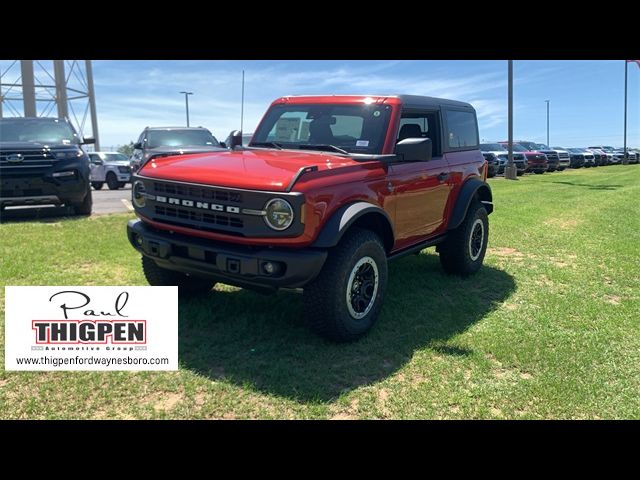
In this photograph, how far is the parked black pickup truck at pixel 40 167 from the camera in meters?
8.56

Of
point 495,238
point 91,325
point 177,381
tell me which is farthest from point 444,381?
point 495,238

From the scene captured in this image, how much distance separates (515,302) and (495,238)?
3378 mm

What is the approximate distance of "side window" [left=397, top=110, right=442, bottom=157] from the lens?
486 cm

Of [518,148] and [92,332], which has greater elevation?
[518,148]

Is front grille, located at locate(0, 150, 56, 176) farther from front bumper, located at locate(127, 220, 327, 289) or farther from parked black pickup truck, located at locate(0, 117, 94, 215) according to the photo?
front bumper, located at locate(127, 220, 327, 289)

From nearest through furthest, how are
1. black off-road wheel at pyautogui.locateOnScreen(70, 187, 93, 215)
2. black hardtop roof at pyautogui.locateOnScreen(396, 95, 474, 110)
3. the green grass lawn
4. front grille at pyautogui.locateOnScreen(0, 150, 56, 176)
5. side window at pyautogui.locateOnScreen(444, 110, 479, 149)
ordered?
the green grass lawn < black hardtop roof at pyautogui.locateOnScreen(396, 95, 474, 110) < side window at pyautogui.locateOnScreen(444, 110, 479, 149) < front grille at pyautogui.locateOnScreen(0, 150, 56, 176) < black off-road wheel at pyautogui.locateOnScreen(70, 187, 93, 215)

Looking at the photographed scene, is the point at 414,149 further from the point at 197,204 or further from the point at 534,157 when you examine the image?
the point at 534,157

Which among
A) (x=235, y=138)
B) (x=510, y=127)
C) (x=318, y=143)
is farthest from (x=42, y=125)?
(x=510, y=127)

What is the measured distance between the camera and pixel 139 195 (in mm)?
4238

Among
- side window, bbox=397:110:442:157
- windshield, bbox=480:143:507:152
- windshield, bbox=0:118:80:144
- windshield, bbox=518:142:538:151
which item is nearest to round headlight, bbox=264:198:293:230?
side window, bbox=397:110:442:157

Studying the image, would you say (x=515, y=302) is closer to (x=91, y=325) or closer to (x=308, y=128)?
(x=308, y=128)

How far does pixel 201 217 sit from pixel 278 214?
2.20ft

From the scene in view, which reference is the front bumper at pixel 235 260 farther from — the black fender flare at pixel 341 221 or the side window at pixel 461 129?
the side window at pixel 461 129

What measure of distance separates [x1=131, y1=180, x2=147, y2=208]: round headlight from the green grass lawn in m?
1.01
